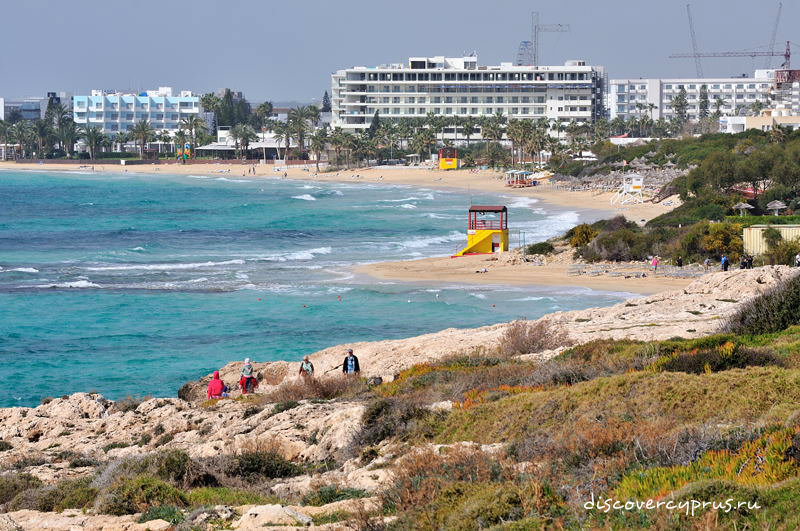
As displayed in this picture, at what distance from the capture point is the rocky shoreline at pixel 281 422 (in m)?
10.9

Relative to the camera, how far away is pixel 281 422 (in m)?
15.8

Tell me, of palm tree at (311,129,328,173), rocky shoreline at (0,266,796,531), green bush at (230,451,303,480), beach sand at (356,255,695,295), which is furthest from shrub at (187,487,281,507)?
palm tree at (311,129,328,173)

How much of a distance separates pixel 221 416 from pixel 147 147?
16804cm

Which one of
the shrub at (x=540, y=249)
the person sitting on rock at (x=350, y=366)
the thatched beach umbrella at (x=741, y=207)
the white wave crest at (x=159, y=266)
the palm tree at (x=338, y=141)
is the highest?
the palm tree at (x=338, y=141)

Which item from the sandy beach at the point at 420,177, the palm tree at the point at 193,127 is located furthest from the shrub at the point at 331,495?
the palm tree at the point at 193,127

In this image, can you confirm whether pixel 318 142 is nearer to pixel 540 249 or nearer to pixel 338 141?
pixel 338 141

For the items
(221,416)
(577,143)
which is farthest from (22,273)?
(577,143)

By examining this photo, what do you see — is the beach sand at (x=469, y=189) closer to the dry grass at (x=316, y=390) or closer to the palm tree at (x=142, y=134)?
the palm tree at (x=142, y=134)

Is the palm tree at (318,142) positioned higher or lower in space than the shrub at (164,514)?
higher

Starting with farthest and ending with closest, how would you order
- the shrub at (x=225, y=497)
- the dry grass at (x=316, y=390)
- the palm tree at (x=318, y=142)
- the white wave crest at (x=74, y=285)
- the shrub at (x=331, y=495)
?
the palm tree at (x=318, y=142) → the white wave crest at (x=74, y=285) → the dry grass at (x=316, y=390) → the shrub at (x=225, y=497) → the shrub at (x=331, y=495)

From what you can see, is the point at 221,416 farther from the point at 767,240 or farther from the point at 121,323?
the point at 767,240

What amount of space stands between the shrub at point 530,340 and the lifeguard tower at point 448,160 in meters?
114

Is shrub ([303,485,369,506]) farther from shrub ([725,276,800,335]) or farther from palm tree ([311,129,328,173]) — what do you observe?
palm tree ([311,129,328,173])

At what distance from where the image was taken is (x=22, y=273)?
48.9 meters
